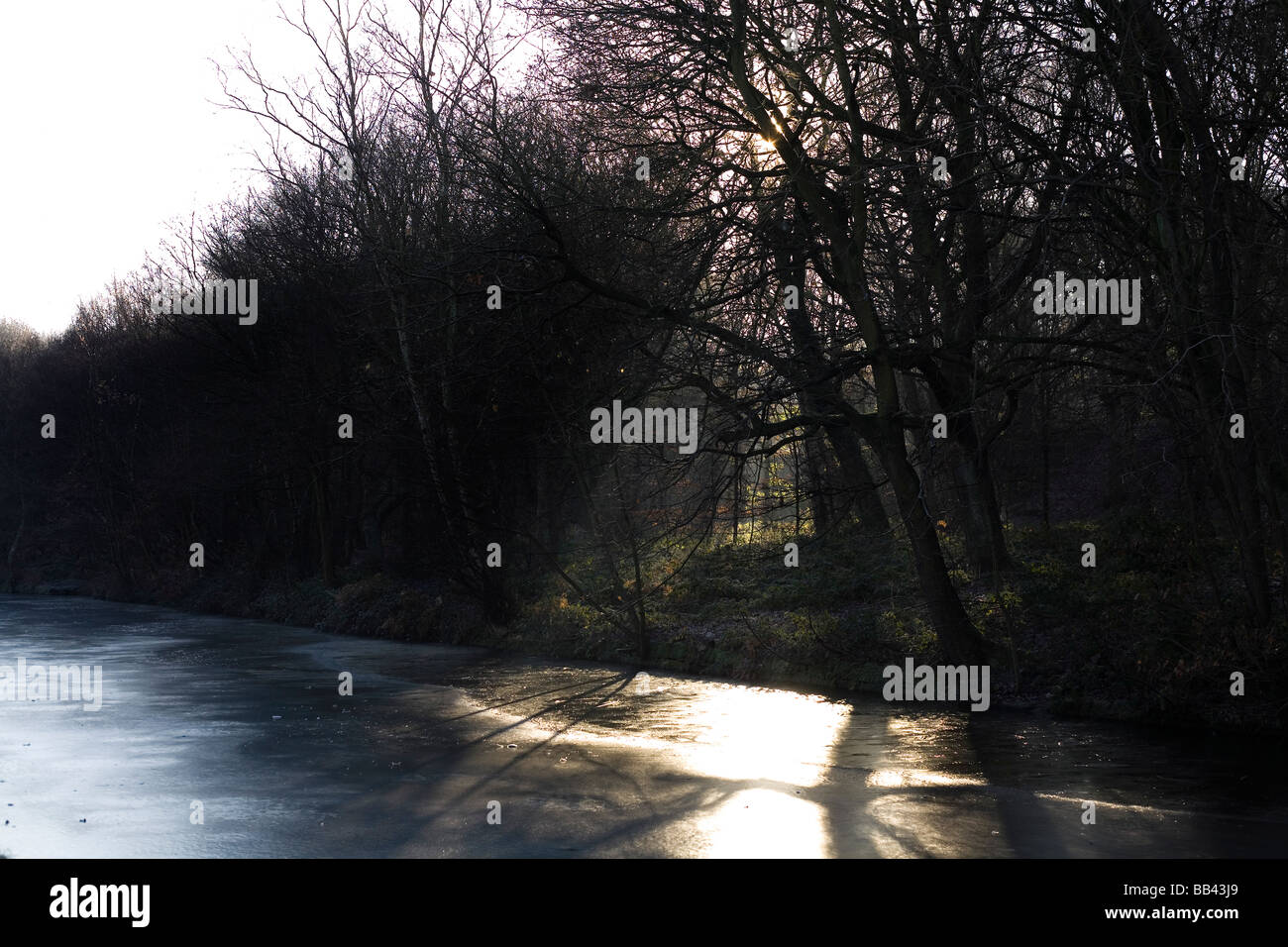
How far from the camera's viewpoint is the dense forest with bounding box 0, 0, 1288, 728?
1230 centimetres

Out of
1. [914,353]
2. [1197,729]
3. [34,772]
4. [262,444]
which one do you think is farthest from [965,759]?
[262,444]

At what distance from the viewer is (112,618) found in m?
34.3

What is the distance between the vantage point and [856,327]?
49.7ft

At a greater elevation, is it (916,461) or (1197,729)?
(916,461)

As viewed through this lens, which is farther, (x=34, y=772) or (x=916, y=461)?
(x=916, y=461)

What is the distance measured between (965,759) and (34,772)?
9.25 meters

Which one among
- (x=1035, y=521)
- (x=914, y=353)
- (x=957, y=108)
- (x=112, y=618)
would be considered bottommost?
(x=112, y=618)

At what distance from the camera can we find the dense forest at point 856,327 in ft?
40.3

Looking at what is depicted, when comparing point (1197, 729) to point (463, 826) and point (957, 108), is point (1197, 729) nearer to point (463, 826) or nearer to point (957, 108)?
point (957, 108)

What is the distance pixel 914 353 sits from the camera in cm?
1432
